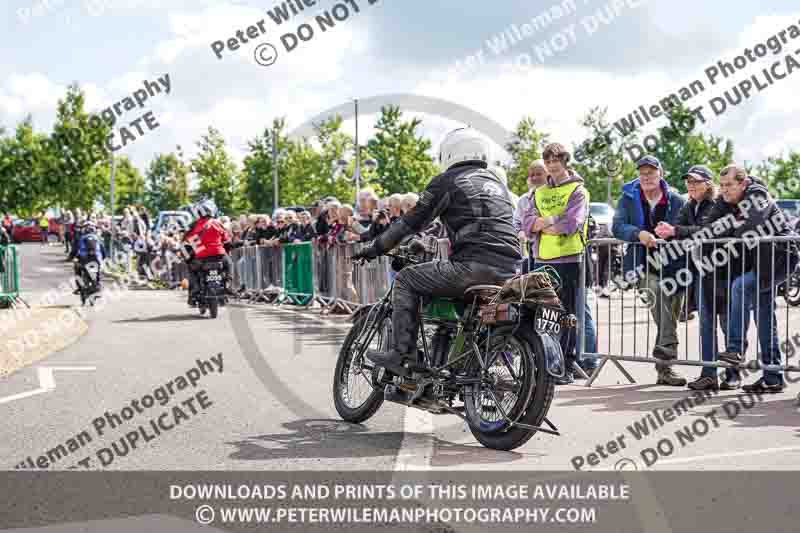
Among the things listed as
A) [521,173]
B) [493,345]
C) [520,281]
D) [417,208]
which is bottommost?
[493,345]

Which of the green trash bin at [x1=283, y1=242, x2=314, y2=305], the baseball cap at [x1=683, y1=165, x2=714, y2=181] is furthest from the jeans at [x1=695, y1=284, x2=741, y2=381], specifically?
the green trash bin at [x1=283, y1=242, x2=314, y2=305]

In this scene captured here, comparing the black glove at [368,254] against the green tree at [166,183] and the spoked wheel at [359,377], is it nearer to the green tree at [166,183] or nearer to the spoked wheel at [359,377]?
the spoked wheel at [359,377]

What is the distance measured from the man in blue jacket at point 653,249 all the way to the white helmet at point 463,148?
2.81m

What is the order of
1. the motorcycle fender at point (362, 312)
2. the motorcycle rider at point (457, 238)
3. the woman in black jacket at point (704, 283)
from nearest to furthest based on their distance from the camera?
the motorcycle rider at point (457, 238) → the motorcycle fender at point (362, 312) → the woman in black jacket at point (704, 283)

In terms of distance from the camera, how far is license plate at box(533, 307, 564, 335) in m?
5.91

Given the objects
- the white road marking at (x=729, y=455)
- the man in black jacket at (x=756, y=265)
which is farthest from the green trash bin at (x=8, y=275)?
the white road marking at (x=729, y=455)

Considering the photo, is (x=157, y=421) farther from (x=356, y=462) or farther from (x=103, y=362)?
(x=103, y=362)

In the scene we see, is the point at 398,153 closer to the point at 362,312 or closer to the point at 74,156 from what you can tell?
the point at 74,156

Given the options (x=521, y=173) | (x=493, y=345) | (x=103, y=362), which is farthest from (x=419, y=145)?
(x=493, y=345)

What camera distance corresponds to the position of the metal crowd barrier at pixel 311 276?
51.1 feet

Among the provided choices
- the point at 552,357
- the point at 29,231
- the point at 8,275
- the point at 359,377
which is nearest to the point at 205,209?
the point at 8,275

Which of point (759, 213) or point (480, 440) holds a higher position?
point (759, 213)

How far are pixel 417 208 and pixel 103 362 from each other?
5425mm

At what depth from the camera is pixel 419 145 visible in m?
68.5
